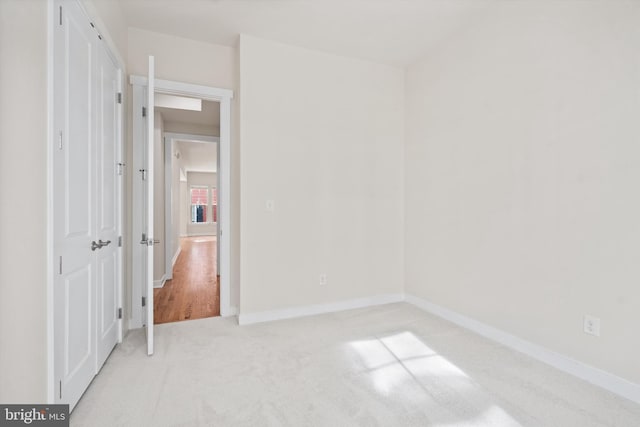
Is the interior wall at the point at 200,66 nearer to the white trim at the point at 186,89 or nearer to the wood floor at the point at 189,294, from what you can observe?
the white trim at the point at 186,89

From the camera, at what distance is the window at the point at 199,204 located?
13188 mm

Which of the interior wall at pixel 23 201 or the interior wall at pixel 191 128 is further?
the interior wall at pixel 191 128

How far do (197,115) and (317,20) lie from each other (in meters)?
2.91

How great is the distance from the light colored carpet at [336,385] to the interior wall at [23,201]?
0.54 metres

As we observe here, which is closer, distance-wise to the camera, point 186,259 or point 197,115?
point 197,115

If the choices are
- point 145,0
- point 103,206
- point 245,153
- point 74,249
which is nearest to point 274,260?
point 245,153

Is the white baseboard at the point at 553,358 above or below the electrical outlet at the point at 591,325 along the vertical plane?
below

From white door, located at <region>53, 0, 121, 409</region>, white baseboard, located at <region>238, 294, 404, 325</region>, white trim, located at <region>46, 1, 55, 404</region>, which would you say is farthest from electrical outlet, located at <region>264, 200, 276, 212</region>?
white trim, located at <region>46, 1, 55, 404</region>

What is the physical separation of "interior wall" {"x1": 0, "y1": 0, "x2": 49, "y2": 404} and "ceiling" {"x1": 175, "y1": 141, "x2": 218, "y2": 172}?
5.22 meters

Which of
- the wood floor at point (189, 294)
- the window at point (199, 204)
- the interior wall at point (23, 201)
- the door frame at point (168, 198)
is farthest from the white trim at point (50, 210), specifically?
the window at point (199, 204)

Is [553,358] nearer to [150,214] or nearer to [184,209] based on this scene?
[150,214]

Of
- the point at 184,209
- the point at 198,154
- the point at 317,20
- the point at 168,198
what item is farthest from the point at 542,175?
the point at 184,209

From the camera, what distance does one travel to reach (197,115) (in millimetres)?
4996

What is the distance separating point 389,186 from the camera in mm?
3797
